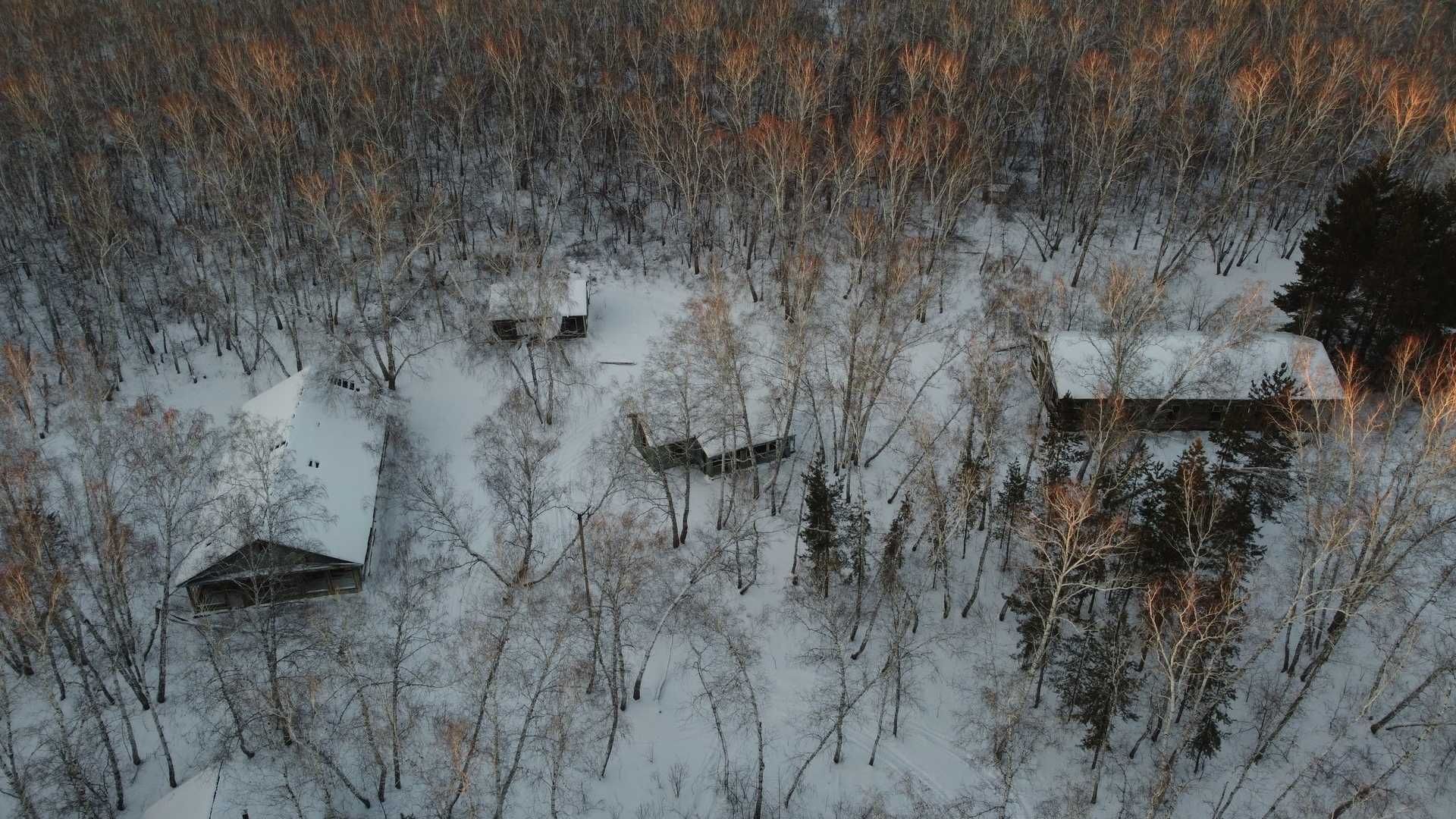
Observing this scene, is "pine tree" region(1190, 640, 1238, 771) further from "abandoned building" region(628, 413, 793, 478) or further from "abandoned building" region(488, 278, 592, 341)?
"abandoned building" region(488, 278, 592, 341)

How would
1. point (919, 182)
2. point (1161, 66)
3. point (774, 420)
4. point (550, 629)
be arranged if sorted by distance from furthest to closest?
1. point (919, 182)
2. point (1161, 66)
3. point (774, 420)
4. point (550, 629)

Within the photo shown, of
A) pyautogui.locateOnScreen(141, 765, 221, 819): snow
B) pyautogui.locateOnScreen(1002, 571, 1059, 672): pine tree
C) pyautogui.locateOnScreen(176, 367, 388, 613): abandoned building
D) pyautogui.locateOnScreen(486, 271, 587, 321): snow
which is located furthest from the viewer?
pyautogui.locateOnScreen(486, 271, 587, 321): snow

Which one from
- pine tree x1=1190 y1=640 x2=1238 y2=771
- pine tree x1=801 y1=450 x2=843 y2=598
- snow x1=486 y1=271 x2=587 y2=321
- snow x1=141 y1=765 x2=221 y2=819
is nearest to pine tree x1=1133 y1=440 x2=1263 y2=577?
pine tree x1=1190 y1=640 x2=1238 y2=771

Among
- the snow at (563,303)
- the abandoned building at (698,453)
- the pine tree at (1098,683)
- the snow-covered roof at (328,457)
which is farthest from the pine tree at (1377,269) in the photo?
the snow-covered roof at (328,457)

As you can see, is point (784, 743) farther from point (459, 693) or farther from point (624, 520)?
point (459, 693)

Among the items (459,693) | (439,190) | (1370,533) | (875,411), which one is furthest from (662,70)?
(1370,533)

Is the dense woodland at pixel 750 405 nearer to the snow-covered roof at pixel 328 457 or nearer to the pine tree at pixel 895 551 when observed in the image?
the pine tree at pixel 895 551
